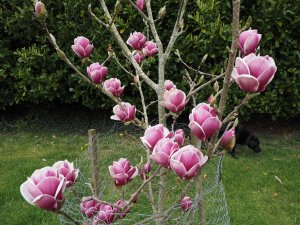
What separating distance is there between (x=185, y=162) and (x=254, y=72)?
0.27m

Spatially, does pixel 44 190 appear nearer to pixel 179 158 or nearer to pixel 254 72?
pixel 179 158

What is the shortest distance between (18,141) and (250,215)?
3184 mm

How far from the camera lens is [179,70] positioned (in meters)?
5.57

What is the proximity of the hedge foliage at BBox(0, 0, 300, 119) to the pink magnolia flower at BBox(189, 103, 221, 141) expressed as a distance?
4.12 m

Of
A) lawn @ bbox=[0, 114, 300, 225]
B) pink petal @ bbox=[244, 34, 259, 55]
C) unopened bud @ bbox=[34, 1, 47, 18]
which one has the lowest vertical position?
lawn @ bbox=[0, 114, 300, 225]

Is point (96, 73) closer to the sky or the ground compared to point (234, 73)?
closer to the ground

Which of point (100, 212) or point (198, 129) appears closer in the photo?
point (198, 129)

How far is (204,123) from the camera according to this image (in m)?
1.06

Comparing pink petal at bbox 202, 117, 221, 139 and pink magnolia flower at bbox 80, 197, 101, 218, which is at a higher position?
pink petal at bbox 202, 117, 221, 139

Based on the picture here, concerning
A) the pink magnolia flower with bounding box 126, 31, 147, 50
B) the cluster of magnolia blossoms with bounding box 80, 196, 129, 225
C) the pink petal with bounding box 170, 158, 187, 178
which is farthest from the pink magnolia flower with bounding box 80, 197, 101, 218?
the pink magnolia flower with bounding box 126, 31, 147, 50

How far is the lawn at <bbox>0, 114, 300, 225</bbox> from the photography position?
3.70m

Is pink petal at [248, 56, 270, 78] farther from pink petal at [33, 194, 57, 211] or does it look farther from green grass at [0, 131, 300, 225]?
green grass at [0, 131, 300, 225]

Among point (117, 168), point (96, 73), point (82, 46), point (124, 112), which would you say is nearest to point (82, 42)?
point (82, 46)

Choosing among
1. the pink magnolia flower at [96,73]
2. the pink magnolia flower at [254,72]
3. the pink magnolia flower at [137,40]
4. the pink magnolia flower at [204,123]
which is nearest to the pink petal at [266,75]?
the pink magnolia flower at [254,72]
